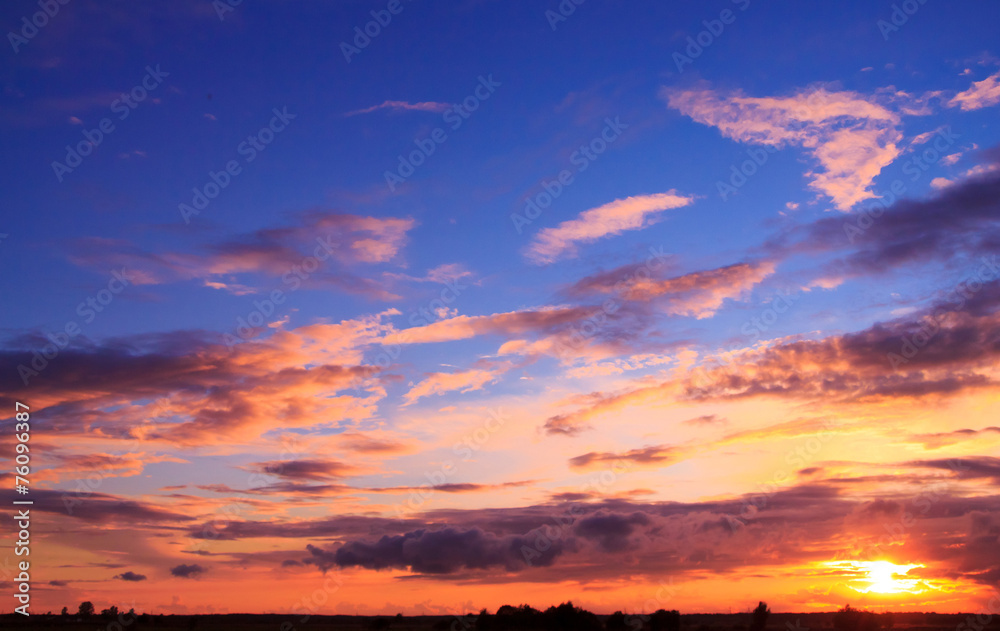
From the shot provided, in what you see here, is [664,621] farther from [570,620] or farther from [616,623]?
[570,620]

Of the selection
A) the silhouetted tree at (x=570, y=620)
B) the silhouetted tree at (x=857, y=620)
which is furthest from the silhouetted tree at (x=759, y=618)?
the silhouetted tree at (x=570, y=620)

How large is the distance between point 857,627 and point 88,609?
454 feet

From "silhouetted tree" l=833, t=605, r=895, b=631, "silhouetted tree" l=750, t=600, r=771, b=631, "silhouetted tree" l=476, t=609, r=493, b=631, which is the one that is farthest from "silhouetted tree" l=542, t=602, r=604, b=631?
"silhouetted tree" l=833, t=605, r=895, b=631

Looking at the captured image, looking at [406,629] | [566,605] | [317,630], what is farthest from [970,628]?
[317,630]

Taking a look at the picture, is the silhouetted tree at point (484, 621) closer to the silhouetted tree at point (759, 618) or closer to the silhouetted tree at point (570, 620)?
the silhouetted tree at point (570, 620)

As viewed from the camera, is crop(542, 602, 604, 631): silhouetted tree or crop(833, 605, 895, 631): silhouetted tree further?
crop(833, 605, 895, 631): silhouetted tree

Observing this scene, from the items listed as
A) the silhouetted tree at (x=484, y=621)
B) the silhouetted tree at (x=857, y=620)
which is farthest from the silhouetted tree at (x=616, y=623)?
the silhouetted tree at (x=857, y=620)

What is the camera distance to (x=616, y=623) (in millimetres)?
104062

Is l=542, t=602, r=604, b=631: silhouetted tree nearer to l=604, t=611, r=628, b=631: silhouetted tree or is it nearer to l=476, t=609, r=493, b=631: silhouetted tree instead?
l=604, t=611, r=628, b=631: silhouetted tree

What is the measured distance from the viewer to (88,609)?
137125mm

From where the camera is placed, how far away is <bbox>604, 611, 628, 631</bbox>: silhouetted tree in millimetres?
102625

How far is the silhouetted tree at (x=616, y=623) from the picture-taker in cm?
10262

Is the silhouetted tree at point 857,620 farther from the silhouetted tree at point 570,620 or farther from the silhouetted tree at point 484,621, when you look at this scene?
the silhouetted tree at point 484,621

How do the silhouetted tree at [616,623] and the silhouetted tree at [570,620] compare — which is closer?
the silhouetted tree at [570,620]
